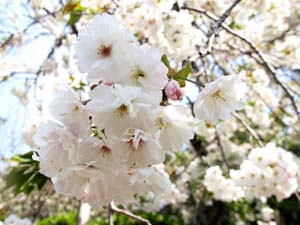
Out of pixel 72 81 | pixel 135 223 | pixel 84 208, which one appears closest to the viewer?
pixel 72 81

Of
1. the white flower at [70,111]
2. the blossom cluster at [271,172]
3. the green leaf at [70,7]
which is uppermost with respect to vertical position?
the white flower at [70,111]

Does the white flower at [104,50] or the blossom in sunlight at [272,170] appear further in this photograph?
the blossom in sunlight at [272,170]

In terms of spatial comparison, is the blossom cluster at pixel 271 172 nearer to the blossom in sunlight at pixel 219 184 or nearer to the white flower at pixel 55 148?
the blossom in sunlight at pixel 219 184

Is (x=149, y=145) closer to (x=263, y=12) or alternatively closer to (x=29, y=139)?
(x=29, y=139)

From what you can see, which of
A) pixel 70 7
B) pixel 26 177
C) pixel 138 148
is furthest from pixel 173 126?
pixel 70 7

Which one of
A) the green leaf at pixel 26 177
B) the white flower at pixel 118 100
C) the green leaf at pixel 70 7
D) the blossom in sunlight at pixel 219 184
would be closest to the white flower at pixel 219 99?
the white flower at pixel 118 100

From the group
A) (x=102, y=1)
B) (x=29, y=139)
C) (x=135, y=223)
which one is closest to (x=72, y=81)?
(x=102, y=1)
